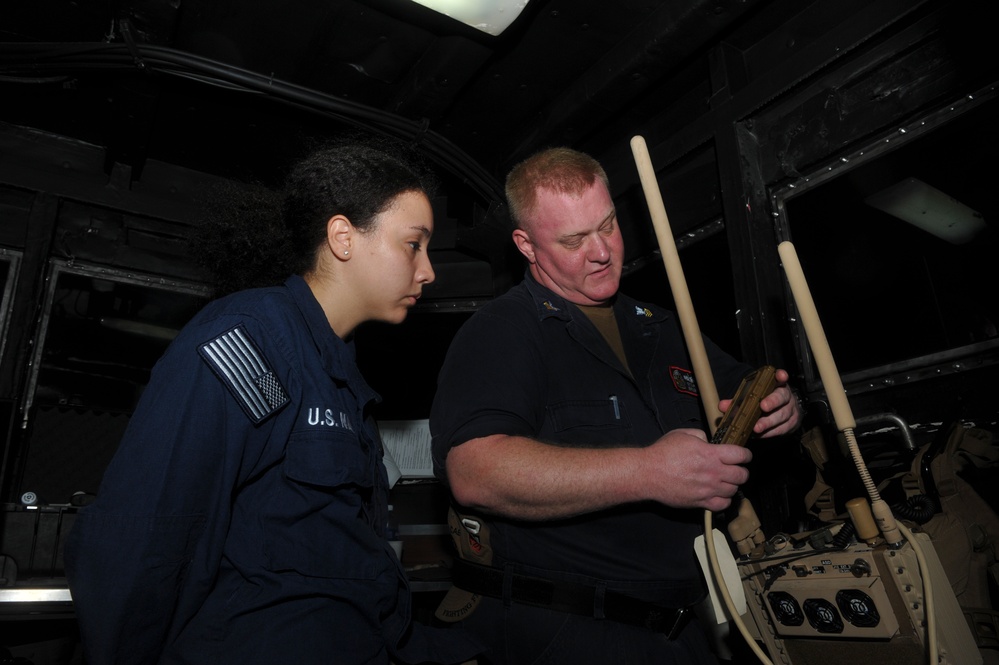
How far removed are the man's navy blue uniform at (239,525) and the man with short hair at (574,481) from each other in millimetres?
230

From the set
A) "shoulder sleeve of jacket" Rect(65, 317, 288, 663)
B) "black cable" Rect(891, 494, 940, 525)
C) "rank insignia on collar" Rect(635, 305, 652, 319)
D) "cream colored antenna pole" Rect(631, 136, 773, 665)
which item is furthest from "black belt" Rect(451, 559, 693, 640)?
"rank insignia on collar" Rect(635, 305, 652, 319)

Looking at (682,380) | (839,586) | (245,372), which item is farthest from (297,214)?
(839,586)

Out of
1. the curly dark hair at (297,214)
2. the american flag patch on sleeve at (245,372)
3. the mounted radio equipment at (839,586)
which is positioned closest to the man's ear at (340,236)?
the curly dark hair at (297,214)

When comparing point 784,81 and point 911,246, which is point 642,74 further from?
point 911,246

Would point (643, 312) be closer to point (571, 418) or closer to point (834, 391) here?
point (571, 418)

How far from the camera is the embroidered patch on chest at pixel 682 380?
1.94 metres

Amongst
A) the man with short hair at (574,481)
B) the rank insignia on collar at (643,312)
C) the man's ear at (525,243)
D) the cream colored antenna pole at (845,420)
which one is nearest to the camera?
the cream colored antenna pole at (845,420)

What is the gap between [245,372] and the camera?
125cm

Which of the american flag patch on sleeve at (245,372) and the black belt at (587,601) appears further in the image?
the black belt at (587,601)

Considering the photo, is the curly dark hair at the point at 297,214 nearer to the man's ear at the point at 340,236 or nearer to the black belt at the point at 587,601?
the man's ear at the point at 340,236

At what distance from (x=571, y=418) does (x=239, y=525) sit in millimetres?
851

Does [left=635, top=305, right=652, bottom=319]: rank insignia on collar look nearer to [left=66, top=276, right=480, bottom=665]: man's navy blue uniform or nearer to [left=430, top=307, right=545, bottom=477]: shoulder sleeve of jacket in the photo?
[left=430, top=307, right=545, bottom=477]: shoulder sleeve of jacket

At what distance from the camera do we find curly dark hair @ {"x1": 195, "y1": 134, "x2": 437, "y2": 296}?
6.01ft

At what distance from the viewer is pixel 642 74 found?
3.14m
